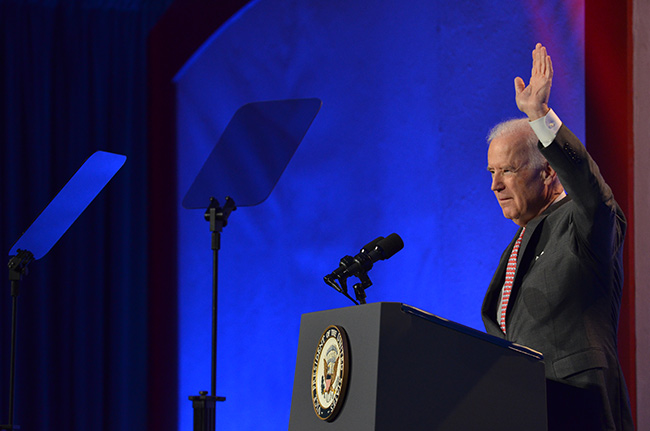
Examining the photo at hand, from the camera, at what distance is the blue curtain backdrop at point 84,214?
387 centimetres

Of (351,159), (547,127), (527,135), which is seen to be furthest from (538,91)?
(351,159)

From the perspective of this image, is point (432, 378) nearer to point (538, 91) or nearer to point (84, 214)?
point (538, 91)

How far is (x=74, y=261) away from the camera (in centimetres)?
399

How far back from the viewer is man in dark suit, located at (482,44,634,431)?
1.70 meters

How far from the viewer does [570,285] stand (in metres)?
1.80

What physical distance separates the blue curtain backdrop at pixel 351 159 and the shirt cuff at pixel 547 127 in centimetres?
110

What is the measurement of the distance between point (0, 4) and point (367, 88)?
2.12 m

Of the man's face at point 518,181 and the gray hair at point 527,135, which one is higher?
the gray hair at point 527,135

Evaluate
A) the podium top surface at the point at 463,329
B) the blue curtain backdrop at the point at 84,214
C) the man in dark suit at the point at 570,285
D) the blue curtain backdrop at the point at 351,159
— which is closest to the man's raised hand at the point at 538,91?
the man in dark suit at the point at 570,285

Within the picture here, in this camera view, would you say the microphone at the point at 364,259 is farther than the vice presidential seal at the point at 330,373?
Yes

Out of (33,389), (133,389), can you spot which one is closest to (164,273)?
(133,389)

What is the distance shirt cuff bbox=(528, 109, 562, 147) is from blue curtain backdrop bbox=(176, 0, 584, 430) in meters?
1.10

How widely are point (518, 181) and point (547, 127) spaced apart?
462 mm

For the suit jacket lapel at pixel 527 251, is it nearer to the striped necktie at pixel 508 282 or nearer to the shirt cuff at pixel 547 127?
the striped necktie at pixel 508 282
